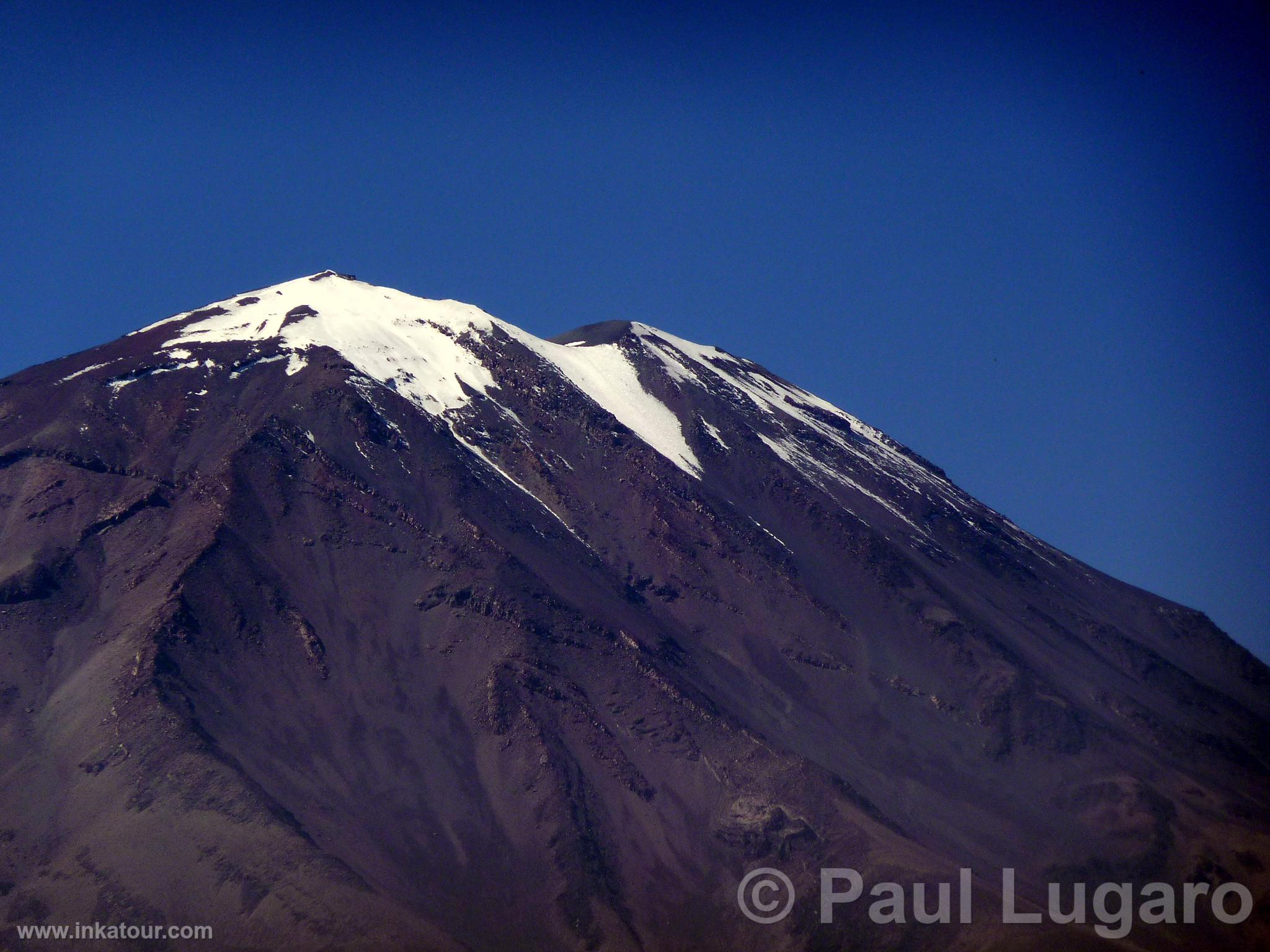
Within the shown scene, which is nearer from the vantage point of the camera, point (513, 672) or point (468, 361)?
point (513, 672)

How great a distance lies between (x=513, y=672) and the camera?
342ft

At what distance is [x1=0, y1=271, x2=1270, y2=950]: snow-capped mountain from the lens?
86438mm

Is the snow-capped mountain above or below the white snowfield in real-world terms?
below

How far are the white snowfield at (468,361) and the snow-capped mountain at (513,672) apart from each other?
26.3 inches

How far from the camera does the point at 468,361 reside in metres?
143

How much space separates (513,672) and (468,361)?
46.9 meters

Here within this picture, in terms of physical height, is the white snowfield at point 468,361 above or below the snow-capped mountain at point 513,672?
above

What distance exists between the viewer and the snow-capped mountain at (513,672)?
86438mm

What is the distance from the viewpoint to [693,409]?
150 metres

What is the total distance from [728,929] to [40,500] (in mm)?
58492

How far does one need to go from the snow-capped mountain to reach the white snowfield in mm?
667

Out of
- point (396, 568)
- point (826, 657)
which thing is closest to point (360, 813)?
point (396, 568)

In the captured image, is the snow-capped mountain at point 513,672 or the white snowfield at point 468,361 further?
the white snowfield at point 468,361

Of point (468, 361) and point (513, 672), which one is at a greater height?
point (468, 361)
